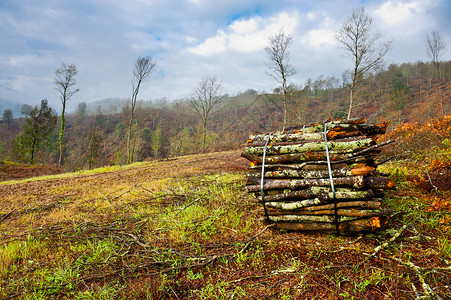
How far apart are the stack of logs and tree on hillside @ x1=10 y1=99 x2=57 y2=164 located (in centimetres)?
3546

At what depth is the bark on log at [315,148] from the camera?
9.08ft

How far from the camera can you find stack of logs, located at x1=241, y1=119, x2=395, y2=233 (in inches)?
100

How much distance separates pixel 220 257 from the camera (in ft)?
8.46

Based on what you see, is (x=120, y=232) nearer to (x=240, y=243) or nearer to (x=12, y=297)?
(x=12, y=297)

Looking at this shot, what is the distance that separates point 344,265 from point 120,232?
3186mm

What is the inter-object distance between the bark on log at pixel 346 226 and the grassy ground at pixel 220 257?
13 centimetres

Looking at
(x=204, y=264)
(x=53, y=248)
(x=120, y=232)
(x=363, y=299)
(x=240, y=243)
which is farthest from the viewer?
(x=120, y=232)

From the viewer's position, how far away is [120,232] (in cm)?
332

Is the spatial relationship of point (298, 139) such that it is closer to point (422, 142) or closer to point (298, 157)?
point (298, 157)

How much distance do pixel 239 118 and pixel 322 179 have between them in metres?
74.6

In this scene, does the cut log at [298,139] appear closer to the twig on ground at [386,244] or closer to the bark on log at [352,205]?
the bark on log at [352,205]

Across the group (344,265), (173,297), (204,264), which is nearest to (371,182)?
(344,265)

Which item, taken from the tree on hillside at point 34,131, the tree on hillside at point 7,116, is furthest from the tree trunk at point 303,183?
the tree on hillside at point 7,116

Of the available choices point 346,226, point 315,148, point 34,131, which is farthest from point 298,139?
point 34,131
